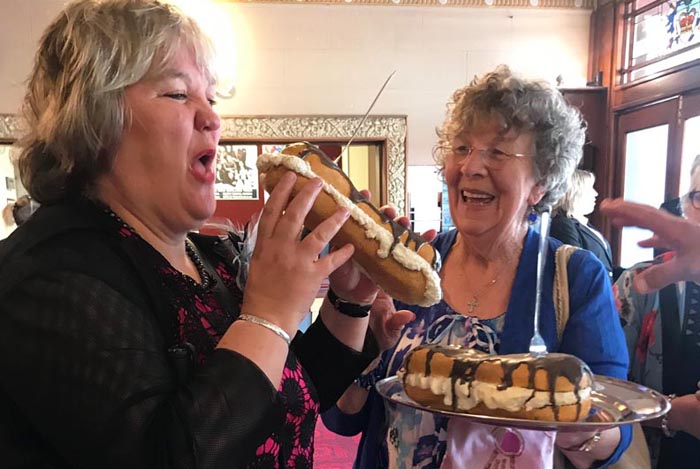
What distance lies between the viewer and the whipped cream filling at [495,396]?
3.21 feet

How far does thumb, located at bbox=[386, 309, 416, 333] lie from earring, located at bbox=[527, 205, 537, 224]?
45 centimetres

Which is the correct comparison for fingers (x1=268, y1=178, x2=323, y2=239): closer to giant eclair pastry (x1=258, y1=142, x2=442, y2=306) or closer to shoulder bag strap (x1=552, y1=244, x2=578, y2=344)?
giant eclair pastry (x1=258, y1=142, x2=442, y2=306)

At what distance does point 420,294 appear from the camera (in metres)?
0.96

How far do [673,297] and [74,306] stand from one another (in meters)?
1.38

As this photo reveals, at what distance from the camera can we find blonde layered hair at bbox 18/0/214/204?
0.75 meters

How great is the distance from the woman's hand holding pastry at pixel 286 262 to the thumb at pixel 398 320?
1.33ft

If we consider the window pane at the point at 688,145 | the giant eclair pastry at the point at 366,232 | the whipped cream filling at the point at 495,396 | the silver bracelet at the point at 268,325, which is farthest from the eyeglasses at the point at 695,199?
the window pane at the point at 688,145

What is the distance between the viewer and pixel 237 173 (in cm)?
400

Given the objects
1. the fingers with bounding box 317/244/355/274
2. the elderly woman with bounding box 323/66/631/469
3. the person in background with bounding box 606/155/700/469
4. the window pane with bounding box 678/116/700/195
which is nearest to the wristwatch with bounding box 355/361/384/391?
the elderly woman with bounding box 323/66/631/469

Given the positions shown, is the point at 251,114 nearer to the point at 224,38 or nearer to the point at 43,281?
the point at 224,38

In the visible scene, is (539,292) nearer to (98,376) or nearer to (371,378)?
(371,378)

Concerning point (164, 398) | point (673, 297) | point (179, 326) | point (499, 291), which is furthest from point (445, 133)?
point (164, 398)

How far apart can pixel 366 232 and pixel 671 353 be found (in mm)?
953

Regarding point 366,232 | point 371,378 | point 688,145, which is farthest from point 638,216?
point 688,145
